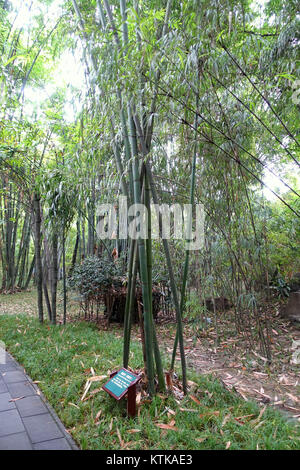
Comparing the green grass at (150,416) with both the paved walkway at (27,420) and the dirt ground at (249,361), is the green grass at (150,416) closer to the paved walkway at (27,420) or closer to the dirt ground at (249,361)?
the paved walkway at (27,420)

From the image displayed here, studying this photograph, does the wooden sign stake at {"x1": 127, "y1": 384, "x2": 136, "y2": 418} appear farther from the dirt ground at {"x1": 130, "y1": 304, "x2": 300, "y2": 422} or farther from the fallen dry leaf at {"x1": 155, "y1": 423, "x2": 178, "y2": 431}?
the dirt ground at {"x1": 130, "y1": 304, "x2": 300, "y2": 422}

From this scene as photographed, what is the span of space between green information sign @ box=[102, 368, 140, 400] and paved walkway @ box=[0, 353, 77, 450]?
302 mm

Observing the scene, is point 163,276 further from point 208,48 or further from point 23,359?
point 208,48

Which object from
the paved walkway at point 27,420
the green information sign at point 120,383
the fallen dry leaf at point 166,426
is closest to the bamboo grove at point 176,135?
the green information sign at point 120,383

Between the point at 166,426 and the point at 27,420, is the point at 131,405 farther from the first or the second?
the point at 27,420

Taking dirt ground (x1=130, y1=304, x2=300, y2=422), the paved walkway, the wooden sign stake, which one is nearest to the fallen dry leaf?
the wooden sign stake

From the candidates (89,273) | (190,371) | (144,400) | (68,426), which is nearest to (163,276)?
(89,273)

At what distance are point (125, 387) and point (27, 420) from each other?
0.59 meters

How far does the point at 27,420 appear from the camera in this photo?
1.73m

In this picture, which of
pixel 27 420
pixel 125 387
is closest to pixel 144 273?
pixel 125 387

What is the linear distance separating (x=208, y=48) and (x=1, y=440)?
2.30m

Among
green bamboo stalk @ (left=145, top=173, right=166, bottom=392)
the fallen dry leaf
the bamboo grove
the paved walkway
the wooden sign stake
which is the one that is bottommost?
the paved walkway

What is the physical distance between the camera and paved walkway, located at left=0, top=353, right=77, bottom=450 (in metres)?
1.50

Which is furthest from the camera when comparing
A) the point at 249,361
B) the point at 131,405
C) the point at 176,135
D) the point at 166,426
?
the point at 249,361
